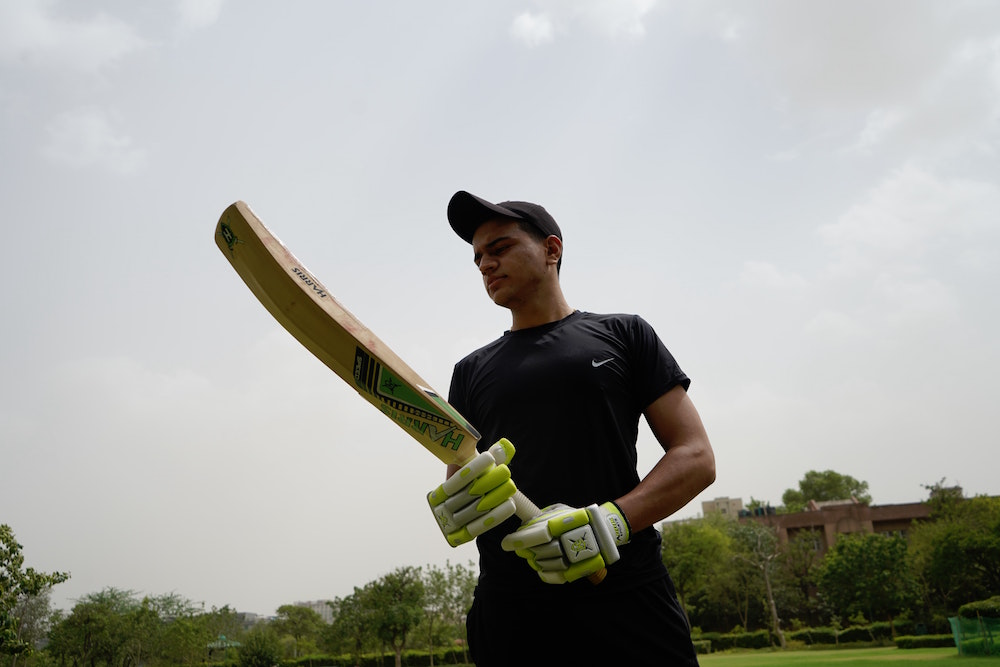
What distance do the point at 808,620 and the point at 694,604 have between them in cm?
998

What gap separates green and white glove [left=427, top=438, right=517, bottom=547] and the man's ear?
106cm

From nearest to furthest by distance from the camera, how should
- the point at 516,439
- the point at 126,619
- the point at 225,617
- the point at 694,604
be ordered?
the point at 516,439
the point at 126,619
the point at 694,604
the point at 225,617

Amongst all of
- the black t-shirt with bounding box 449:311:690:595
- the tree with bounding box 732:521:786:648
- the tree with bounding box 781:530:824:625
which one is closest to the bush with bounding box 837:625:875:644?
the tree with bounding box 732:521:786:648

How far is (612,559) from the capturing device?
6.75 ft

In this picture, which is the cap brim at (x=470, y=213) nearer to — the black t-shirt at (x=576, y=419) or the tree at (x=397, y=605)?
the black t-shirt at (x=576, y=419)

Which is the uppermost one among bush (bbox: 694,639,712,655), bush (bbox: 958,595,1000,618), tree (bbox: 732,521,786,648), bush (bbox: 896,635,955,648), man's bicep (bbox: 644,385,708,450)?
→ man's bicep (bbox: 644,385,708,450)

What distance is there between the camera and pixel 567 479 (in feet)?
7.77

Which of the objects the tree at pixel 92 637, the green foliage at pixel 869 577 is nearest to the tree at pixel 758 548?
the green foliage at pixel 869 577

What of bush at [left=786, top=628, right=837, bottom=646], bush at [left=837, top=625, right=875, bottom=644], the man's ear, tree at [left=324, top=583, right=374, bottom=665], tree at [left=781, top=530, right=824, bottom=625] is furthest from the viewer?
tree at [left=781, top=530, right=824, bottom=625]

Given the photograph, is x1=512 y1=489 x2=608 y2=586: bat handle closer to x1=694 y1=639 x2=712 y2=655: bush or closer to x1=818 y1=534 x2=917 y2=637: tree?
x1=694 y1=639 x2=712 y2=655: bush

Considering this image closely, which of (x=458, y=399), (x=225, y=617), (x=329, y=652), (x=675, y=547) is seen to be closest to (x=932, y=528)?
(x=675, y=547)

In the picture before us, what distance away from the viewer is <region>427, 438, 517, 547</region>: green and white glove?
6.67 feet

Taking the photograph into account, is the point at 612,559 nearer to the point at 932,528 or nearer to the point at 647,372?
the point at 647,372

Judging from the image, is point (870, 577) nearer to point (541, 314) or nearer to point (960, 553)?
point (960, 553)
